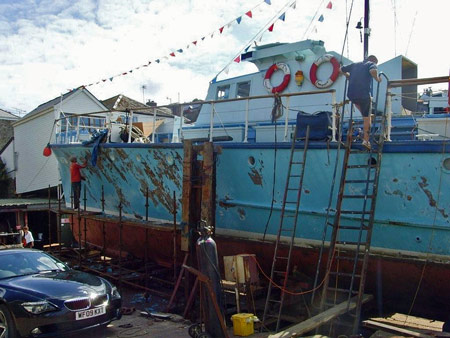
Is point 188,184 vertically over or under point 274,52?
under

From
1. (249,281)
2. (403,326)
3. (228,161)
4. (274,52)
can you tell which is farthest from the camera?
(274,52)

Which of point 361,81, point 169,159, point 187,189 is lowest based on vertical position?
point 187,189

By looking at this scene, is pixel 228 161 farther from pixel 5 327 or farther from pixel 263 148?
pixel 5 327

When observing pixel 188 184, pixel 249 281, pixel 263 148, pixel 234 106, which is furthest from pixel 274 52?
pixel 249 281

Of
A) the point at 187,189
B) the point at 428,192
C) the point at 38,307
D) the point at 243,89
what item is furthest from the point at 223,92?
the point at 38,307

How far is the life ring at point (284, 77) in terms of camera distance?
1125 cm

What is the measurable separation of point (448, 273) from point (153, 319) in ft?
17.3

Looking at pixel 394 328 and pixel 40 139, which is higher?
pixel 40 139

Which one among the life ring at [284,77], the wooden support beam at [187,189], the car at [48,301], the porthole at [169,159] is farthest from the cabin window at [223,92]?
the car at [48,301]

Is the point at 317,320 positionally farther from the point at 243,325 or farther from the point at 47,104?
the point at 47,104

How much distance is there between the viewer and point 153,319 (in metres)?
8.69

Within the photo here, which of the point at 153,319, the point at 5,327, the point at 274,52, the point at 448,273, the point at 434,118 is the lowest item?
the point at 153,319

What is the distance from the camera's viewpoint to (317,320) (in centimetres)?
661

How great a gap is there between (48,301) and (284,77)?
7382 mm
